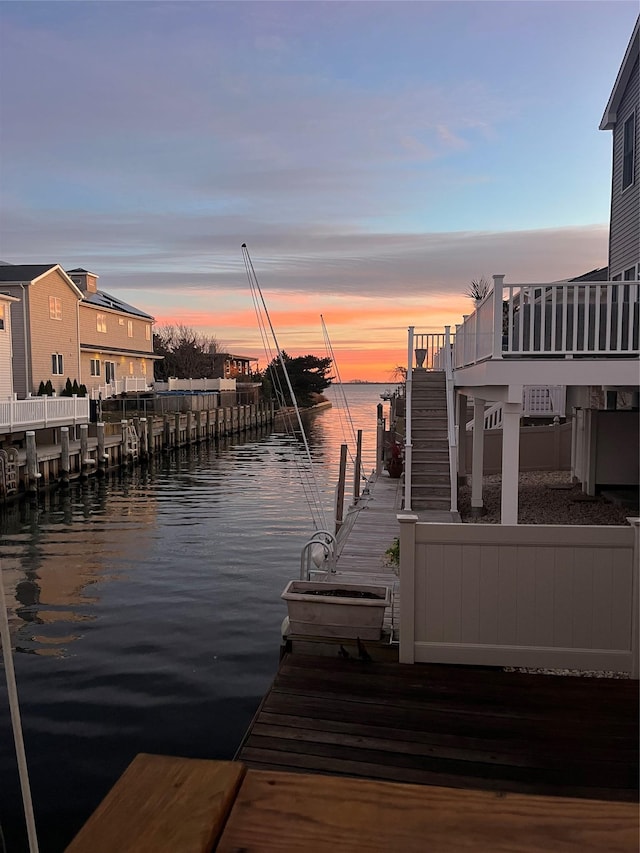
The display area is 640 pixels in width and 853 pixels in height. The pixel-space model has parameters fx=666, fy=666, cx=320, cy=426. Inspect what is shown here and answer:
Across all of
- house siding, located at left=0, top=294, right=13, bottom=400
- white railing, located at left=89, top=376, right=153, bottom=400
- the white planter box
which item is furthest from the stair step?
white railing, located at left=89, top=376, right=153, bottom=400

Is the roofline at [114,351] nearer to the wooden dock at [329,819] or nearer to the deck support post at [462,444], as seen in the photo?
the deck support post at [462,444]

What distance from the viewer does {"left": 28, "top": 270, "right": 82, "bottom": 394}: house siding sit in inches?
1330

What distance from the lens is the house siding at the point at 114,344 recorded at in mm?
40219

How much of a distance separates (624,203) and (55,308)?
29924 millimetres

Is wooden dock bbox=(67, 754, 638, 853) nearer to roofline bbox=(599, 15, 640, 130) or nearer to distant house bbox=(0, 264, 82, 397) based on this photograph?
roofline bbox=(599, 15, 640, 130)

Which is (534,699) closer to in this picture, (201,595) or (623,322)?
(623,322)

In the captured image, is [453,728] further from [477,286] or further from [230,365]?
[230,365]

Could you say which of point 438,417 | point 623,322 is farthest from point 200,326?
point 623,322

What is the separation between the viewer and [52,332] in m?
35.4

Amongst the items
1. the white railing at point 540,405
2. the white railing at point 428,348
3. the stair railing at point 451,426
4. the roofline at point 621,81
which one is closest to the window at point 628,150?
the roofline at point 621,81

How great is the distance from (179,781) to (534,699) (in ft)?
14.7

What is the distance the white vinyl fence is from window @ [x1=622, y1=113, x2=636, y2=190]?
1171cm

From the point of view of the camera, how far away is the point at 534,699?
5012 mm

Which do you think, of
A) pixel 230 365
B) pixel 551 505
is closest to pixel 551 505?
pixel 551 505
